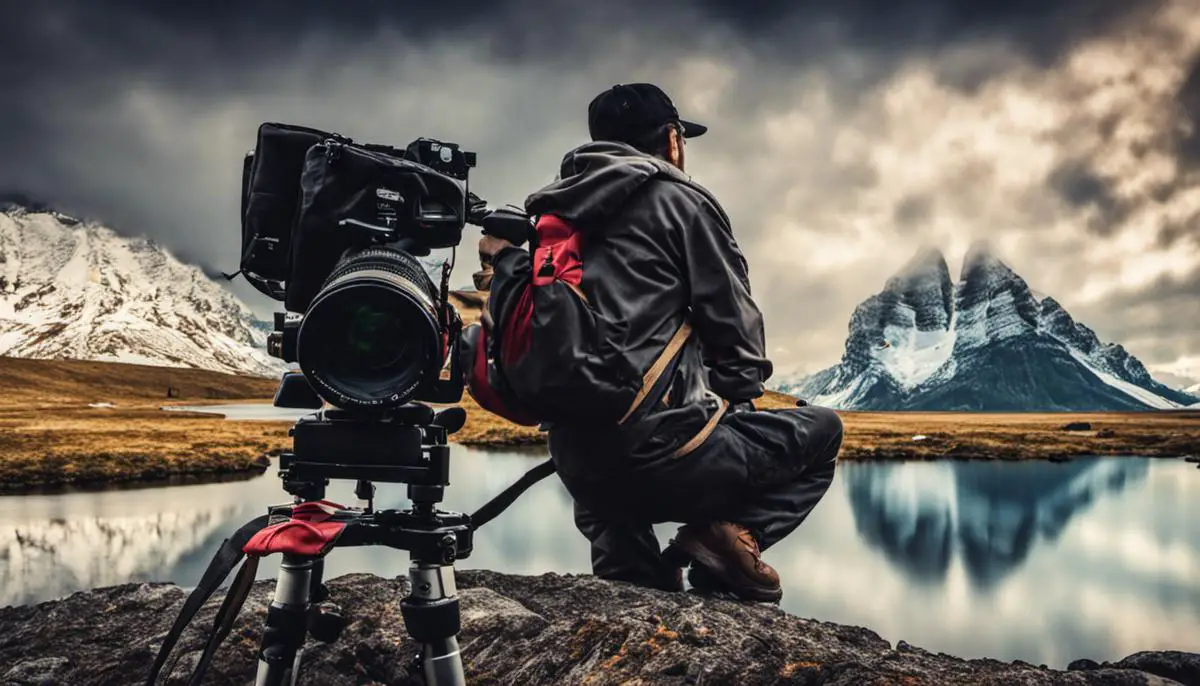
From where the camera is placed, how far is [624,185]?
2848 millimetres

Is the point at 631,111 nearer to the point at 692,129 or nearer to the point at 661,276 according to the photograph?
the point at 692,129

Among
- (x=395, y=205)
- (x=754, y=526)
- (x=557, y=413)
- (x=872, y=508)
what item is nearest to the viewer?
(x=395, y=205)

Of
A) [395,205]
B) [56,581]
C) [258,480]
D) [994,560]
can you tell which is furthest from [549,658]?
[258,480]

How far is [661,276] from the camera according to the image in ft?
9.55

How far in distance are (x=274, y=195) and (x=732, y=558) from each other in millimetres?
2320

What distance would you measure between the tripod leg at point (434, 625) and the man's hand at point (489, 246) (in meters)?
1.25

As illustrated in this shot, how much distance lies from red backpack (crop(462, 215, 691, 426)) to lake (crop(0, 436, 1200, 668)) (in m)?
2.99

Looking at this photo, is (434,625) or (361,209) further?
(361,209)

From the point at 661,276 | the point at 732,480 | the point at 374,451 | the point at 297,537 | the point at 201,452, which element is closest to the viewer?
the point at 297,537

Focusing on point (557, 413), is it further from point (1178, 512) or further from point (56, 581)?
point (1178, 512)

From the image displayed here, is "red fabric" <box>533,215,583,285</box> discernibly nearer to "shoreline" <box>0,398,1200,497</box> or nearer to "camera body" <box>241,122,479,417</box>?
"camera body" <box>241,122,479,417</box>

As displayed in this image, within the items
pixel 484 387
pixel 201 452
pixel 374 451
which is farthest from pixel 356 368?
pixel 201 452

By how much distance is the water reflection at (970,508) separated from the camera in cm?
840

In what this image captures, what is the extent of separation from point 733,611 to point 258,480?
42.9 ft
